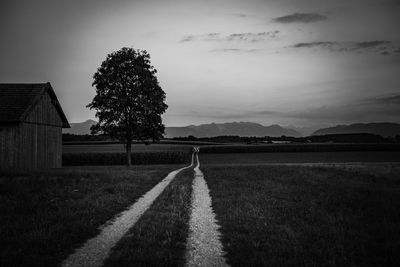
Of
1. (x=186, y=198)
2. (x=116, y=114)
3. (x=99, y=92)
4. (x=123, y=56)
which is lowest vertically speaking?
(x=186, y=198)

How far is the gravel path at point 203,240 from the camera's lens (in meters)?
6.73

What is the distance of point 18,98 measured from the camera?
2981cm

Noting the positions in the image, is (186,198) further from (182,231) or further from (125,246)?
(125,246)

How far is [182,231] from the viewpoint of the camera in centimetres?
881

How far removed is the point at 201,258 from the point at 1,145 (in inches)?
1120

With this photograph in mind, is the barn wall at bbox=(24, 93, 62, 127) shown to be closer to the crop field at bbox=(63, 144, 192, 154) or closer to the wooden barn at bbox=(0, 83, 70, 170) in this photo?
the wooden barn at bbox=(0, 83, 70, 170)

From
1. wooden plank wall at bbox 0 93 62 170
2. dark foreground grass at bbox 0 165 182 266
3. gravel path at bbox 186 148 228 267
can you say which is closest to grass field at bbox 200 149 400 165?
wooden plank wall at bbox 0 93 62 170

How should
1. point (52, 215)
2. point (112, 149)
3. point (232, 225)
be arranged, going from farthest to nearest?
1. point (112, 149)
2. point (52, 215)
3. point (232, 225)

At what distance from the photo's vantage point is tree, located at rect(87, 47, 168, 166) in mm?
36312

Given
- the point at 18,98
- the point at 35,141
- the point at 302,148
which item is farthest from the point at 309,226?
the point at 302,148

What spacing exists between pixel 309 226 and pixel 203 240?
152 inches

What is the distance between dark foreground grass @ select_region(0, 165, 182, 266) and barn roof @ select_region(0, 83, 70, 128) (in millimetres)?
13734

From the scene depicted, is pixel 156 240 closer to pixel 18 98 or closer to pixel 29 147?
pixel 29 147

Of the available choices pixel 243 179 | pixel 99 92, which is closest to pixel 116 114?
pixel 99 92
